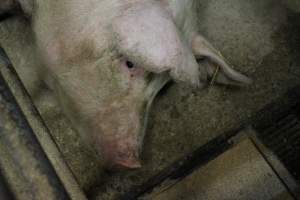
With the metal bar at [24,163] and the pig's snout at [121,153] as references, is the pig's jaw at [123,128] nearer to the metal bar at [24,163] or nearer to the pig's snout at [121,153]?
the pig's snout at [121,153]

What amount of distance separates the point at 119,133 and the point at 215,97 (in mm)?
688

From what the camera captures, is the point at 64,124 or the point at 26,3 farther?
the point at 64,124

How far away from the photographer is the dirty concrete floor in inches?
90.0

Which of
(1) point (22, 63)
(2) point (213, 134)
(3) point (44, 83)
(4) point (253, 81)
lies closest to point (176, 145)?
(2) point (213, 134)

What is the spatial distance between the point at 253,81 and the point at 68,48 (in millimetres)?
1075

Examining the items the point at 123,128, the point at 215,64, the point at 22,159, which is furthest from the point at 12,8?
the point at 22,159

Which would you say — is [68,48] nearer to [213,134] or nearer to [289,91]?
[213,134]

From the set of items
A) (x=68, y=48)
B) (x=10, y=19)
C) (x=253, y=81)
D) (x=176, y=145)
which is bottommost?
(x=176, y=145)

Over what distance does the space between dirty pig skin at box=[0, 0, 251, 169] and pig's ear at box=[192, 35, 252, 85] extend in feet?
0.32

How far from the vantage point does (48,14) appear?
1.94m

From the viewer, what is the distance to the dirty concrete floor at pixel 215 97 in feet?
7.50

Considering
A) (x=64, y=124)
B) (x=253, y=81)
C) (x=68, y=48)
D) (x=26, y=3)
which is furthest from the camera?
(x=253, y=81)

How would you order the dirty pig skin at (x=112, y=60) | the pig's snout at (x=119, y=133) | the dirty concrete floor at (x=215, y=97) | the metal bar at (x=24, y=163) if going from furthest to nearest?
the dirty concrete floor at (x=215, y=97)
the pig's snout at (x=119, y=133)
the dirty pig skin at (x=112, y=60)
the metal bar at (x=24, y=163)

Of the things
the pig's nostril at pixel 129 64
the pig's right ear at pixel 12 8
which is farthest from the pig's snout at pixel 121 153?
the pig's right ear at pixel 12 8
